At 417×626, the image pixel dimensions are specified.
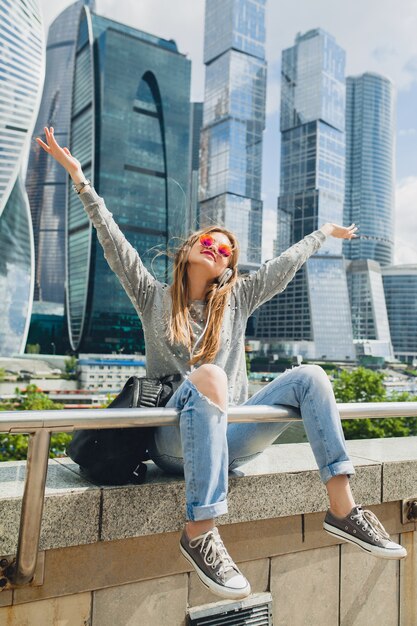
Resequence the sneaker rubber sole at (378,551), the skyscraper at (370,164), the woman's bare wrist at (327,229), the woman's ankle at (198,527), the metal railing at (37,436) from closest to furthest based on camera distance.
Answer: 1. the metal railing at (37,436)
2. the woman's ankle at (198,527)
3. the sneaker rubber sole at (378,551)
4. the woman's bare wrist at (327,229)
5. the skyscraper at (370,164)

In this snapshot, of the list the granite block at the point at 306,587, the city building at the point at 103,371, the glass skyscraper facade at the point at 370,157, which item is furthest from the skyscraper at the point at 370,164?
the granite block at the point at 306,587

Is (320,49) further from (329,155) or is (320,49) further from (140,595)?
(140,595)

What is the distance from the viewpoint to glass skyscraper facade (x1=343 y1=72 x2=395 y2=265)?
12656 centimetres

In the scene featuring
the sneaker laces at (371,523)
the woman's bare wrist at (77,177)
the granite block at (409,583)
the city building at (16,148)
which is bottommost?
the granite block at (409,583)

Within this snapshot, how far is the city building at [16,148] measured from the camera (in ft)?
182

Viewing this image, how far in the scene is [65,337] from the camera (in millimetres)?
86000

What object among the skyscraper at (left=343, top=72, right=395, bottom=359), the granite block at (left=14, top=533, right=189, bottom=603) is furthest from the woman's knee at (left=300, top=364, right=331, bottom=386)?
the skyscraper at (left=343, top=72, right=395, bottom=359)

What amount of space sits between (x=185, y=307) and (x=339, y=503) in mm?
1012

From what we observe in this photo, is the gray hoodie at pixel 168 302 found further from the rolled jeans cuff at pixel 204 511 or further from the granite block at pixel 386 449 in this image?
the granite block at pixel 386 449

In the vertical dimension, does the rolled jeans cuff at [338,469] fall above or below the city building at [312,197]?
below

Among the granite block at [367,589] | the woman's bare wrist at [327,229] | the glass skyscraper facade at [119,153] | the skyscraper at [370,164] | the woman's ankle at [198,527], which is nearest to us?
the woman's ankle at [198,527]

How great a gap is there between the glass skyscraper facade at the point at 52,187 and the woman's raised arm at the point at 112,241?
10535 centimetres

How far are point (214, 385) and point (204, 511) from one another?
1.37ft

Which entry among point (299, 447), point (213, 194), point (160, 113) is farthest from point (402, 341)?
point (299, 447)
